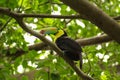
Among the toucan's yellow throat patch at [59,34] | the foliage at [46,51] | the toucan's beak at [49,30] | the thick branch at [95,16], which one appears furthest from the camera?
the toucan's yellow throat patch at [59,34]

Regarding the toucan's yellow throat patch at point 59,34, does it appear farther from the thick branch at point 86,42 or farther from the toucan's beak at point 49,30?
the thick branch at point 86,42

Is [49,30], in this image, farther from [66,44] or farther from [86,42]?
[86,42]

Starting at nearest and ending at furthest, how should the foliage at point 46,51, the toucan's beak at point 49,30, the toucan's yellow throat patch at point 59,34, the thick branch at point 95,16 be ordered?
the thick branch at point 95,16 < the foliage at point 46,51 < the toucan's beak at point 49,30 < the toucan's yellow throat patch at point 59,34

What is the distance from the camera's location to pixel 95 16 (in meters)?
2.31

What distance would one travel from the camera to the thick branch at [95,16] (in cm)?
222

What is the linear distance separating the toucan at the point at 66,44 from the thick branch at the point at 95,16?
0.97m

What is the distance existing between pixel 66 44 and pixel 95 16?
1369 mm

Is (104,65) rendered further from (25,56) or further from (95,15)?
(95,15)

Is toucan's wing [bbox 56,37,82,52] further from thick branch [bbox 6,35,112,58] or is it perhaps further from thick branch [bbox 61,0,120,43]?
thick branch [bbox 61,0,120,43]

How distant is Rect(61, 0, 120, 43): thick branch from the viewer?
2.22 meters

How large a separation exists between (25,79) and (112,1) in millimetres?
2256

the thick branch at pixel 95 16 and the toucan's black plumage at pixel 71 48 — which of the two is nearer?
the thick branch at pixel 95 16

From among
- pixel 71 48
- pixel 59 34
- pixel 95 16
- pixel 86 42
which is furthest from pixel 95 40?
pixel 95 16

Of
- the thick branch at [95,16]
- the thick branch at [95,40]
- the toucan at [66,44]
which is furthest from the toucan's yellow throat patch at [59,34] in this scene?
the thick branch at [95,16]
